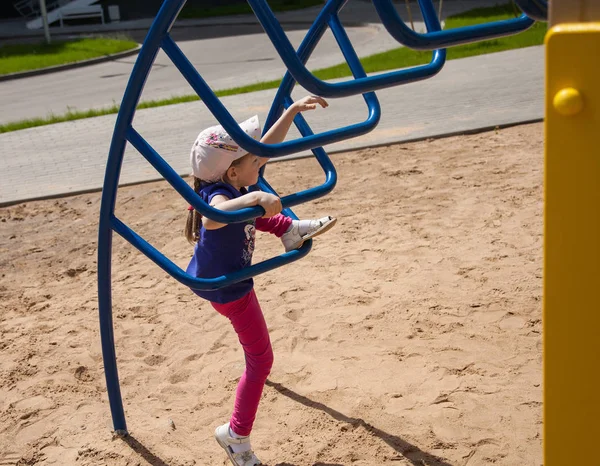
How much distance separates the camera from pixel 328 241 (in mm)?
5051

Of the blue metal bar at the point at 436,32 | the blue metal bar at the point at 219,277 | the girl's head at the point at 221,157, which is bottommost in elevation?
the blue metal bar at the point at 219,277

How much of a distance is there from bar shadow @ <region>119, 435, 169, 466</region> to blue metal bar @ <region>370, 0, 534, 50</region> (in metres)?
1.89

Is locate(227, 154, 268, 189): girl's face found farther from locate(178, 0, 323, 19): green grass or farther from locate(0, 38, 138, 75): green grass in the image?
locate(178, 0, 323, 19): green grass

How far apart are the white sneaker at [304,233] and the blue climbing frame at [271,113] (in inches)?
1.9

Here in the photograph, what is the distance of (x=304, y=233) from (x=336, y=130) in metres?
0.45

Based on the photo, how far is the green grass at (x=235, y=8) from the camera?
23.4 metres

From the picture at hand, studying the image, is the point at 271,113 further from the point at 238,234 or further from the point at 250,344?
the point at 250,344

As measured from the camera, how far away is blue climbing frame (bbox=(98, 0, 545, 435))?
2084mm

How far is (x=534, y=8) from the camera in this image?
205 centimetres

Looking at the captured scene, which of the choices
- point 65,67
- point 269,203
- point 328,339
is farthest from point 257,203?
point 65,67

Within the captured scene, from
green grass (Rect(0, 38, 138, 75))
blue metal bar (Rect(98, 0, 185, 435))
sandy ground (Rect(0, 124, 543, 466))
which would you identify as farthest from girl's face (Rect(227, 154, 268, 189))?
green grass (Rect(0, 38, 138, 75))

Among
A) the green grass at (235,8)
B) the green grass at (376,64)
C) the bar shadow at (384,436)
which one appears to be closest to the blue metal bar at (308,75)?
the bar shadow at (384,436)

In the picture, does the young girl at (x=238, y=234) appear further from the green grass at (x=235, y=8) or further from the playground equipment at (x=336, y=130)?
the green grass at (x=235, y=8)

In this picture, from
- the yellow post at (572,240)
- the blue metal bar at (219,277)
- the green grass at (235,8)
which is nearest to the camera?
the yellow post at (572,240)
